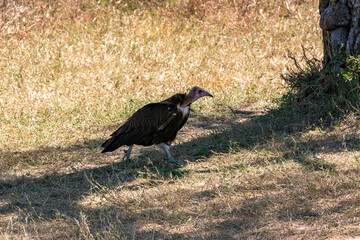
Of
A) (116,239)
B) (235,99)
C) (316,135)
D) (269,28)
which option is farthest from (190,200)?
(269,28)

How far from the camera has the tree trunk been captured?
6.79 m

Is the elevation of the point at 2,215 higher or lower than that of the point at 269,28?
lower

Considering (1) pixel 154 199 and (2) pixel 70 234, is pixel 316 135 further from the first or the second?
(2) pixel 70 234

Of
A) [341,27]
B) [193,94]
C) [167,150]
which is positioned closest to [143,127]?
[167,150]

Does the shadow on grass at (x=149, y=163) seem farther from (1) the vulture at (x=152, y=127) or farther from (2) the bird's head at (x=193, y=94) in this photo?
(2) the bird's head at (x=193, y=94)

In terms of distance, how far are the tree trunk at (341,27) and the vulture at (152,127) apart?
2340mm

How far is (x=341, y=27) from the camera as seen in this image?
698 cm

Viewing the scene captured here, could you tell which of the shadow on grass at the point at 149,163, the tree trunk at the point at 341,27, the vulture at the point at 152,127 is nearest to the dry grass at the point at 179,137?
the shadow on grass at the point at 149,163

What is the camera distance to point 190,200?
489 cm

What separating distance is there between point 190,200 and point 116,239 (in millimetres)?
1070

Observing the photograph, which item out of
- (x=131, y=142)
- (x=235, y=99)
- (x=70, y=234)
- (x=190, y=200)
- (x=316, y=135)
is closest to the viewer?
(x=70, y=234)

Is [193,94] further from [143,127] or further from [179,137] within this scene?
[179,137]

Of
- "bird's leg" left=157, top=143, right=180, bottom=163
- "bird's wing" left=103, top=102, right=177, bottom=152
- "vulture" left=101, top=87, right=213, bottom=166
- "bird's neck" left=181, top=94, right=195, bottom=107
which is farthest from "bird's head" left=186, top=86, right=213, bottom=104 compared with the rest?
"bird's leg" left=157, top=143, right=180, bottom=163

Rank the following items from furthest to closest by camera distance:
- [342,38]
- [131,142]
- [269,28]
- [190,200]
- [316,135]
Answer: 1. [269,28]
2. [342,38]
3. [316,135]
4. [131,142]
5. [190,200]
